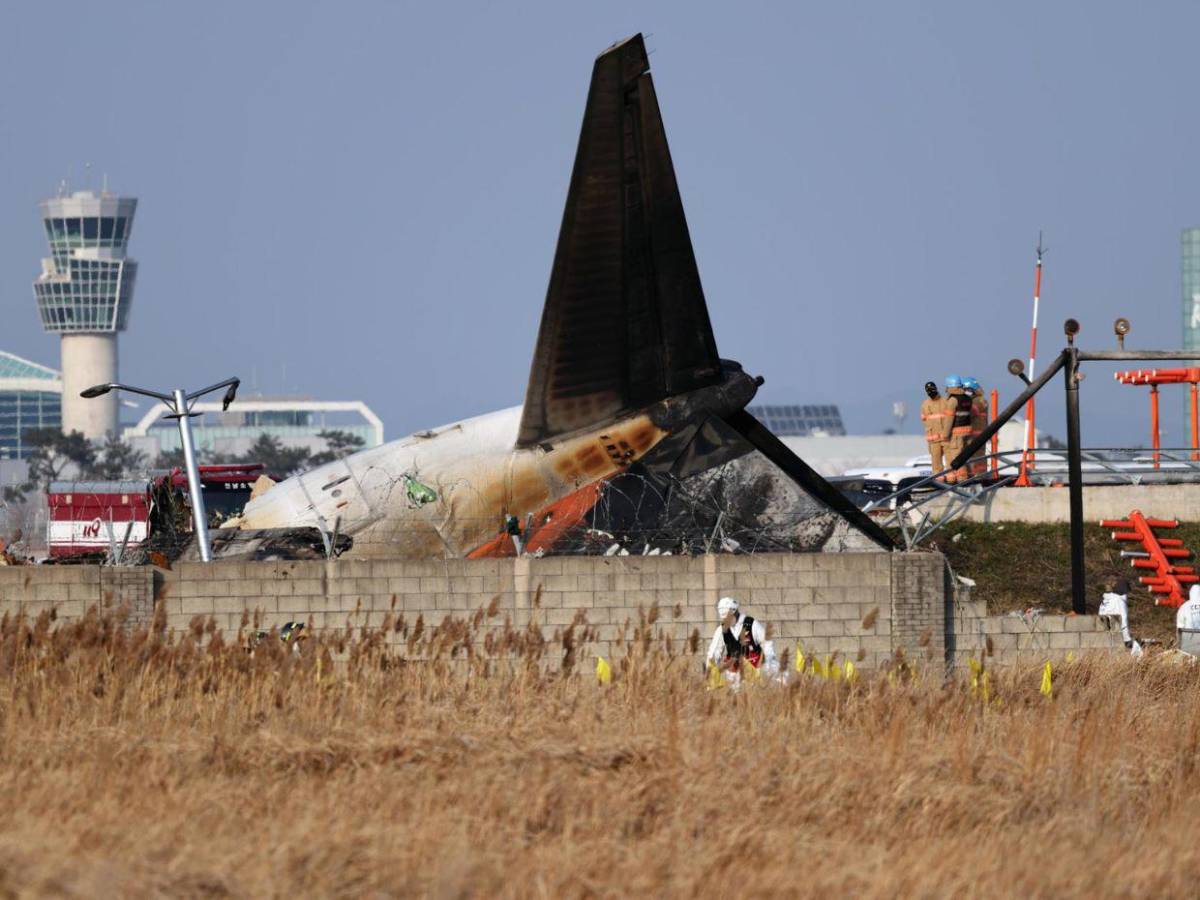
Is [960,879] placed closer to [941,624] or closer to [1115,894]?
[1115,894]

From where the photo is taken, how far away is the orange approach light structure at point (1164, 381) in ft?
133

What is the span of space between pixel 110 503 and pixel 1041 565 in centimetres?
2165

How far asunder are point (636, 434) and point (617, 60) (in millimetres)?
5493

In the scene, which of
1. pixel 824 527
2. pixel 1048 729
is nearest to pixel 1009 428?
pixel 824 527

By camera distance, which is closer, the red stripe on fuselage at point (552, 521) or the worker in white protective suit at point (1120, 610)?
the worker in white protective suit at point (1120, 610)

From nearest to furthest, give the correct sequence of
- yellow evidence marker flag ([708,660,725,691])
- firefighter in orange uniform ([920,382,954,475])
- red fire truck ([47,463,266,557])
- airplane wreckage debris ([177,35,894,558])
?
yellow evidence marker flag ([708,660,725,691]) → airplane wreckage debris ([177,35,894,558]) → firefighter in orange uniform ([920,382,954,475]) → red fire truck ([47,463,266,557])

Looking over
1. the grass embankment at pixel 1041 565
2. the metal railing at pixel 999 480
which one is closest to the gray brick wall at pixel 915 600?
the grass embankment at pixel 1041 565

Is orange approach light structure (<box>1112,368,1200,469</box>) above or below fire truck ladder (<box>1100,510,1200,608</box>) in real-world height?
above

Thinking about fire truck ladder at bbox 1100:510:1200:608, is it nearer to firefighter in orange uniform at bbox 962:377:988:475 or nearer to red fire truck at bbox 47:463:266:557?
firefighter in orange uniform at bbox 962:377:988:475

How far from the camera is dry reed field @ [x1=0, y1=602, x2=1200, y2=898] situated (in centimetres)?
1345

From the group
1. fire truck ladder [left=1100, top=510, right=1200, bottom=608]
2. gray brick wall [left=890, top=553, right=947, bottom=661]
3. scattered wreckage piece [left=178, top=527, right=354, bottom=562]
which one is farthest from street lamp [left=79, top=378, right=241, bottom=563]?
fire truck ladder [left=1100, top=510, right=1200, bottom=608]

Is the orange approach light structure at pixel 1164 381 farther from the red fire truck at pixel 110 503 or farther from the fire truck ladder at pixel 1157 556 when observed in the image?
the red fire truck at pixel 110 503

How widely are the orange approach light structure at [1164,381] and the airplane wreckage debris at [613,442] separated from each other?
1221cm

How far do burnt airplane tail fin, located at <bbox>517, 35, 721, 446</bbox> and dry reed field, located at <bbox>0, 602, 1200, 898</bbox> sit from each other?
33.3 feet
